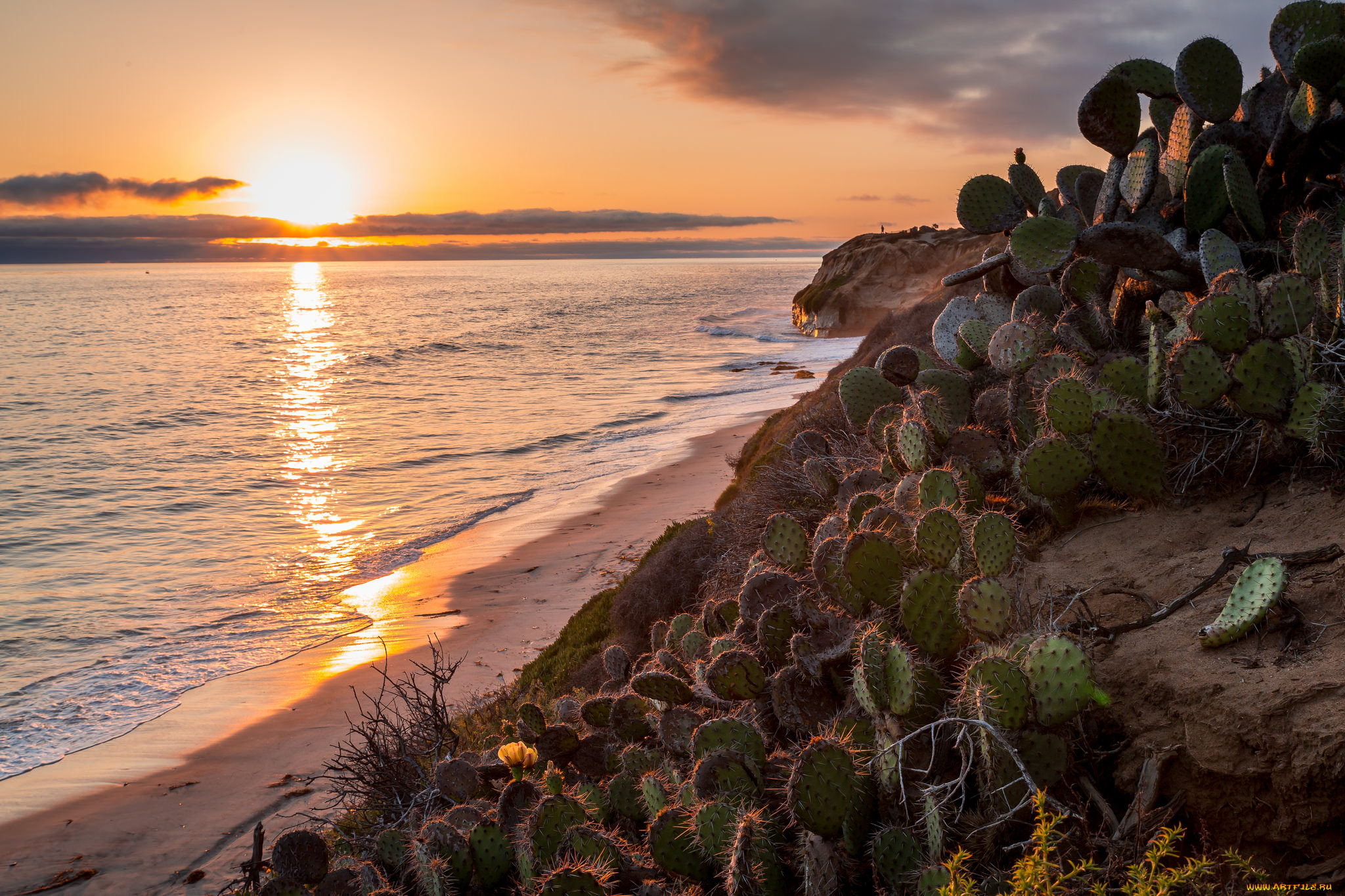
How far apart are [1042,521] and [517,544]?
41.7 ft

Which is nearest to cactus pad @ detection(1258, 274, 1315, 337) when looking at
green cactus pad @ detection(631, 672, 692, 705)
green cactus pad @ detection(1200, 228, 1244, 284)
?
green cactus pad @ detection(1200, 228, 1244, 284)

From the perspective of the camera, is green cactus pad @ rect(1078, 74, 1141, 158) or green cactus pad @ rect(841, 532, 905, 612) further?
green cactus pad @ rect(1078, 74, 1141, 158)

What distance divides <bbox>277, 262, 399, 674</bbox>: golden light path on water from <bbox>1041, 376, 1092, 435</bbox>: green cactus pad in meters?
9.69

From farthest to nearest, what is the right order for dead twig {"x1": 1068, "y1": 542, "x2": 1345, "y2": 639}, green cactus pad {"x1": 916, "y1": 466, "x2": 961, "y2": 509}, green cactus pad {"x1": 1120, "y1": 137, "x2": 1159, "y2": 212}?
green cactus pad {"x1": 1120, "y1": 137, "x2": 1159, "y2": 212}
green cactus pad {"x1": 916, "y1": 466, "x2": 961, "y2": 509}
dead twig {"x1": 1068, "y1": 542, "x2": 1345, "y2": 639}

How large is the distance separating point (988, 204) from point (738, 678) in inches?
210

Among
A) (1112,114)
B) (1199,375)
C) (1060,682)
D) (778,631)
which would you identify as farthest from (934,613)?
(1112,114)

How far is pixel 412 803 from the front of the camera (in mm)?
4766

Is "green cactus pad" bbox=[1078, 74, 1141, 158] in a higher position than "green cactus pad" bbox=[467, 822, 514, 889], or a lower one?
higher

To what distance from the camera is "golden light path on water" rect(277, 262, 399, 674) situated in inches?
511

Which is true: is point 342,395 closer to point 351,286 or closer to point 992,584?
point 992,584

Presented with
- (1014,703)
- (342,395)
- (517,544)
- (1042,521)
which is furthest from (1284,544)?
(342,395)

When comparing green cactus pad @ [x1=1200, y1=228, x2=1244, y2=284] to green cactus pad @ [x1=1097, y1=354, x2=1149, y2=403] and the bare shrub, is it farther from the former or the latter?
the bare shrub

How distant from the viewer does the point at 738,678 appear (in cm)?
402

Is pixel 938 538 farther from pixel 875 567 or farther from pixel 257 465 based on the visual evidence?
pixel 257 465
